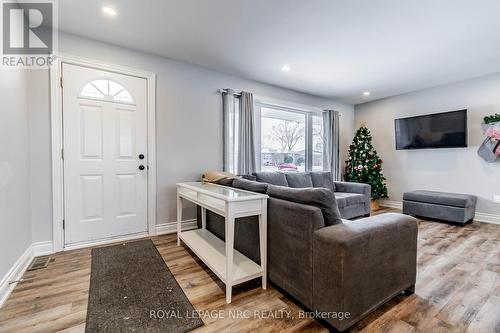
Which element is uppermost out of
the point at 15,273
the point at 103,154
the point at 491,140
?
the point at 491,140

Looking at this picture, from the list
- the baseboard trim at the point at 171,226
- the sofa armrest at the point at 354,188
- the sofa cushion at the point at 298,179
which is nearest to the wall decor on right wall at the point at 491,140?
the sofa armrest at the point at 354,188

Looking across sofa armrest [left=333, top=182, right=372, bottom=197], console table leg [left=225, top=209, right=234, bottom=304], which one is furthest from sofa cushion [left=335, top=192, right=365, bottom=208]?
console table leg [left=225, top=209, right=234, bottom=304]

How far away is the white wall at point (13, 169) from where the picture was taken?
1.72 m

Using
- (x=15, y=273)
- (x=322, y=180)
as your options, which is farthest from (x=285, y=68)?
(x=15, y=273)

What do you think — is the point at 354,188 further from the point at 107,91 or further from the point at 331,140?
the point at 107,91

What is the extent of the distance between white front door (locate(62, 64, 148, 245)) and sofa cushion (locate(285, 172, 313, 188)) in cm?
226

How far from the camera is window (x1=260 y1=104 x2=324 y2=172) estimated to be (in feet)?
14.0

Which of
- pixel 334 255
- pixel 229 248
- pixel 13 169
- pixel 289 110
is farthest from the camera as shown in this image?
pixel 289 110

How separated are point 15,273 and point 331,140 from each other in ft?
16.9

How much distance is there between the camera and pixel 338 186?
14.6 ft

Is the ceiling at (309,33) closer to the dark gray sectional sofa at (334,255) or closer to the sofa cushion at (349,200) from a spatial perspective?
the dark gray sectional sofa at (334,255)

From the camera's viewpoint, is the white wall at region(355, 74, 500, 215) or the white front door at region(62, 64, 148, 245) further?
the white wall at region(355, 74, 500, 215)

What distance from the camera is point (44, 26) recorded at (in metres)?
2.45

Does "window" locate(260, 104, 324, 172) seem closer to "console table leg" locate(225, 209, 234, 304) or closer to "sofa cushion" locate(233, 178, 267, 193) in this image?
"sofa cushion" locate(233, 178, 267, 193)
